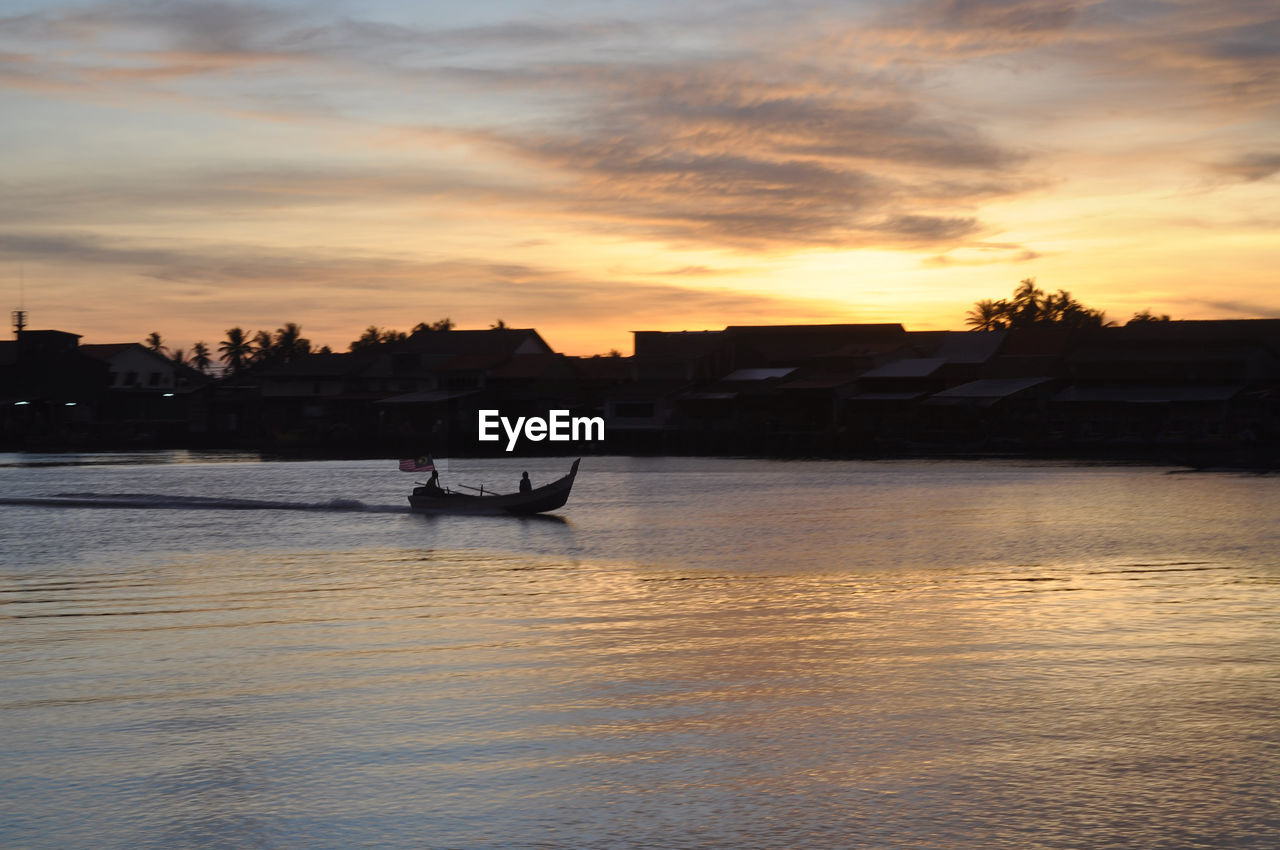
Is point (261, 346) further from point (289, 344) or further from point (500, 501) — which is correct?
point (500, 501)

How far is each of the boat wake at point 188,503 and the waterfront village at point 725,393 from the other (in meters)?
39.4

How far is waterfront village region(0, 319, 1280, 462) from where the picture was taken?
6738 centimetres

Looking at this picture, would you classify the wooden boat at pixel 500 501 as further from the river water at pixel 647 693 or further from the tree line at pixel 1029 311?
the tree line at pixel 1029 311

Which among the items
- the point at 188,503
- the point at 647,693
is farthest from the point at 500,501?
the point at 647,693

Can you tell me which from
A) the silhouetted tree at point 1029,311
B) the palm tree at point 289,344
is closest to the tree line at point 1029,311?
the silhouetted tree at point 1029,311

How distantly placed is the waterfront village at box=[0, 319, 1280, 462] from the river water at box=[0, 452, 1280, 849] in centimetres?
3971

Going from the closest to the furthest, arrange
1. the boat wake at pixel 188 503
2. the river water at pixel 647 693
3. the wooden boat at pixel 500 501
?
the river water at pixel 647 693
the wooden boat at pixel 500 501
the boat wake at pixel 188 503

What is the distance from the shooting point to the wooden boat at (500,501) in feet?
124

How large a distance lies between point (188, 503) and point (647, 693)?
118 ft

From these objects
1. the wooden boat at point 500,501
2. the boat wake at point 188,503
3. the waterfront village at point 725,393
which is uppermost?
the waterfront village at point 725,393

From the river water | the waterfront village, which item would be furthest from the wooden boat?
the waterfront village

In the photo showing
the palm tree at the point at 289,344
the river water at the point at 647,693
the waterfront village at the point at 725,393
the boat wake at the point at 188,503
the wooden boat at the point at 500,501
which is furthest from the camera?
Result: the palm tree at the point at 289,344

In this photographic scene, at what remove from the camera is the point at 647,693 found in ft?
40.9

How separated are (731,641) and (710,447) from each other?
65191 millimetres
